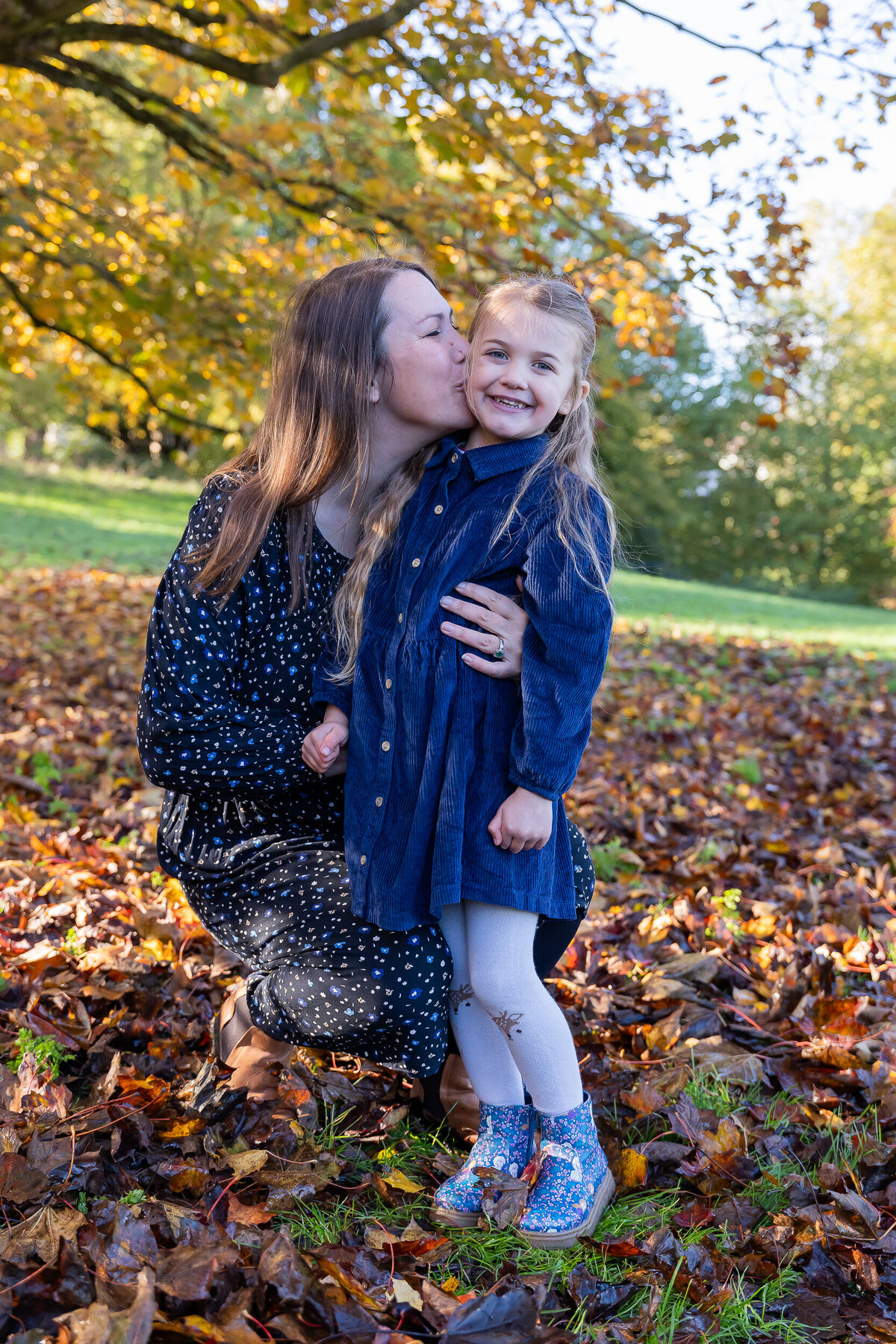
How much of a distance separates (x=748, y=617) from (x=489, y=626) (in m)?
12.3

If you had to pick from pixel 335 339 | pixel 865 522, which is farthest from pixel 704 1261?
pixel 865 522

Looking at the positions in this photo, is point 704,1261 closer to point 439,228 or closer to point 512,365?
point 512,365

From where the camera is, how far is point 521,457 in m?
2.26

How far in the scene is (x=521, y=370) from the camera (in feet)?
7.23

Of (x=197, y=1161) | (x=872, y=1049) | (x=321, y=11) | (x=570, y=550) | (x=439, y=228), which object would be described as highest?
(x=321, y=11)

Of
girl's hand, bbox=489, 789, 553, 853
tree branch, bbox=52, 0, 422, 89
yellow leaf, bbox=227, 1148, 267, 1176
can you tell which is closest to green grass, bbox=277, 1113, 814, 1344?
yellow leaf, bbox=227, 1148, 267, 1176

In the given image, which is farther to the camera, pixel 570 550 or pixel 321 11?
pixel 321 11

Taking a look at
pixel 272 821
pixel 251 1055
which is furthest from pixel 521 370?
pixel 251 1055

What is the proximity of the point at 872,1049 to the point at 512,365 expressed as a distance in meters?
1.89

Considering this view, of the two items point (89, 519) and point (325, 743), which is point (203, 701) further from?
point (89, 519)

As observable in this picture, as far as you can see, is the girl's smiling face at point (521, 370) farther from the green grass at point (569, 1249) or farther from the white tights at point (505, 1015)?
the green grass at point (569, 1249)

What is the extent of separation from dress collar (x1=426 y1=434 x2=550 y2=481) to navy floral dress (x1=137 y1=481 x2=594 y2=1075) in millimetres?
448

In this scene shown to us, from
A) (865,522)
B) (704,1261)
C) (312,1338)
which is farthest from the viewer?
(865,522)

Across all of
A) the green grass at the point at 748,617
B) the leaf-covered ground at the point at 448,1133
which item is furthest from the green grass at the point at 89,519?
the leaf-covered ground at the point at 448,1133
